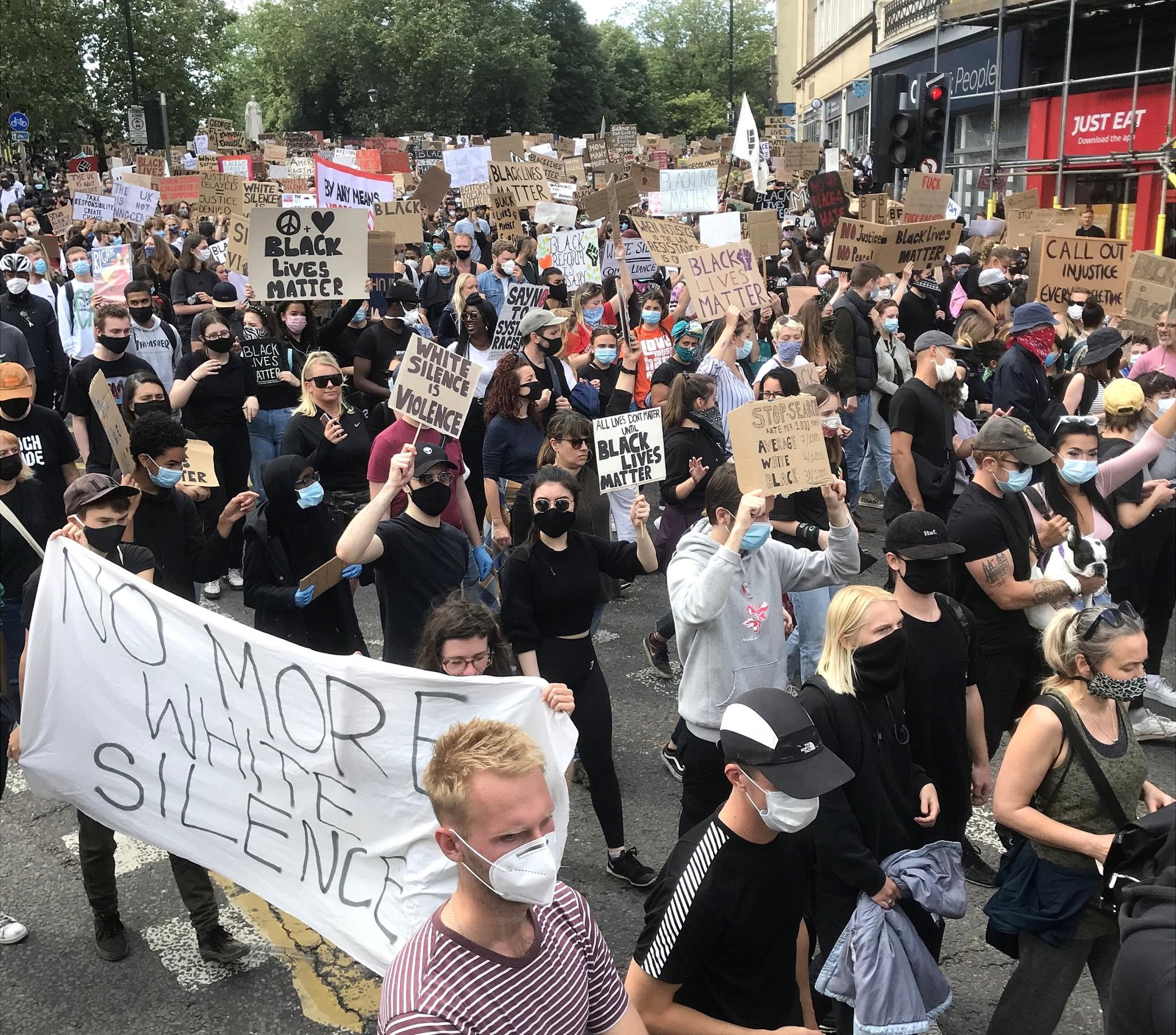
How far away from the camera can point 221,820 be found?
4047 millimetres

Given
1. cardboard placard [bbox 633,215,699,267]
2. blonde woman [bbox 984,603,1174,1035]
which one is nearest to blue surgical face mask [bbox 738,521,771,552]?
blonde woman [bbox 984,603,1174,1035]

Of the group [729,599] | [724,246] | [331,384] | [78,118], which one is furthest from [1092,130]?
[78,118]

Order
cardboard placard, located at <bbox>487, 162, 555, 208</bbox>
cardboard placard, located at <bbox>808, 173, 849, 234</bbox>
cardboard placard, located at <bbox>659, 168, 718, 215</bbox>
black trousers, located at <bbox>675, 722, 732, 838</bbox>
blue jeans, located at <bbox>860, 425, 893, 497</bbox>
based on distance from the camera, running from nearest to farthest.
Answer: black trousers, located at <bbox>675, 722, 732, 838</bbox> < blue jeans, located at <bbox>860, 425, 893, 497</bbox> < cardboard placard, located at <bbox>808, 173, 849, 234</bbox> < cardboard placard, located at <bbox>659, 168, 718, 215</bbox> < cardboard placard, located at <bbox>487, 162, 555, 208</bbox>

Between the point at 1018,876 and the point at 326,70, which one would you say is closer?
the point at 1018,876

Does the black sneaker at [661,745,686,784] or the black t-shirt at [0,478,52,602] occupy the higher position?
the black t-shirt at [0,478,52,602]

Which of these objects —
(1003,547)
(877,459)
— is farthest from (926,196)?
(1003,547)

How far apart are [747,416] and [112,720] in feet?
8.40

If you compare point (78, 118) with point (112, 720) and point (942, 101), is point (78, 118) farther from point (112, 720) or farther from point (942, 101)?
point (112, 720)

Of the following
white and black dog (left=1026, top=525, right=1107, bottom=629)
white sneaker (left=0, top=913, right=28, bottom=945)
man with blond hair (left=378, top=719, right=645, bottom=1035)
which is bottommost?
white sneaker (left=0, top=913, right=28, bottom=945)

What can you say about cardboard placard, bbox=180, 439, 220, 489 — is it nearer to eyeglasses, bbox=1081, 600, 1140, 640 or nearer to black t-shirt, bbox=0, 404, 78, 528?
black t-shirt, bbox=0, 404, 78, 528

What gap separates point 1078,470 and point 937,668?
1943mm

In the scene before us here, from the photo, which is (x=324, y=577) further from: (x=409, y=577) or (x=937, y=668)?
(x=937, y=668)

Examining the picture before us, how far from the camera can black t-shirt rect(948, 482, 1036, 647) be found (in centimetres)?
514

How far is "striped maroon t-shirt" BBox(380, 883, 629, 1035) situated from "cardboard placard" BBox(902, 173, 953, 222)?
1202 centimetres
